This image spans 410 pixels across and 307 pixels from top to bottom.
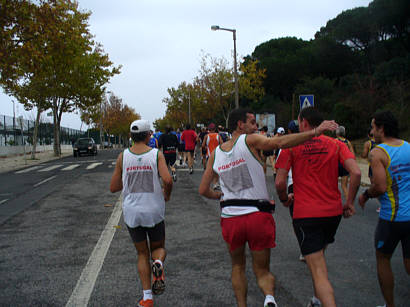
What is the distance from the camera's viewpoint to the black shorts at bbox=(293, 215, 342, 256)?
3395mm

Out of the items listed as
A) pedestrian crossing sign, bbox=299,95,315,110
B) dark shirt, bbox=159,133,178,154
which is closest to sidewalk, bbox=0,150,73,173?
dark shirt, bbox=159,133,178,154

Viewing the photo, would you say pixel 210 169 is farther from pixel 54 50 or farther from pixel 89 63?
pixel 89 63

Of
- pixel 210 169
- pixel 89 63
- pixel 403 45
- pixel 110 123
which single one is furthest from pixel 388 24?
pixel 110 123

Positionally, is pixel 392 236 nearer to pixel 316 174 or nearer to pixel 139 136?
pixel 316 174

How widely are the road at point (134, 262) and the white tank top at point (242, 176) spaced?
1.17m

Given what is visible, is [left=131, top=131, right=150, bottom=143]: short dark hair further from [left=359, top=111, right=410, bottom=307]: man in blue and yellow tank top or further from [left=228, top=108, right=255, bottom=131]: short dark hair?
[left=359, top=111, right=410, bottom=307]: man in blue and yellow tank top

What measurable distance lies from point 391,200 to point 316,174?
2.31 ft

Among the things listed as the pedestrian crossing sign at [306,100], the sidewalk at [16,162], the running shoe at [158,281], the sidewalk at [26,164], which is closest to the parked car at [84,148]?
the sidewalk at [16,162]

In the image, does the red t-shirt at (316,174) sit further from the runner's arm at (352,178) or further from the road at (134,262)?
the road at (134,262)

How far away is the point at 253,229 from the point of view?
3.33 metres

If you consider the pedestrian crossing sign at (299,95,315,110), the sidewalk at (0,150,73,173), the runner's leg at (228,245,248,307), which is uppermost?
the pedestrian crossing sign at (299,95,315,110)

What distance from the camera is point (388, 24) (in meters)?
45.0

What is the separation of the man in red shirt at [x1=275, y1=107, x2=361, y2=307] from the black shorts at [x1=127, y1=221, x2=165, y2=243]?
49.3 inches

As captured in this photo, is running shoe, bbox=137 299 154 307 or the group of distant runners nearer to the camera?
the group of distant runners
